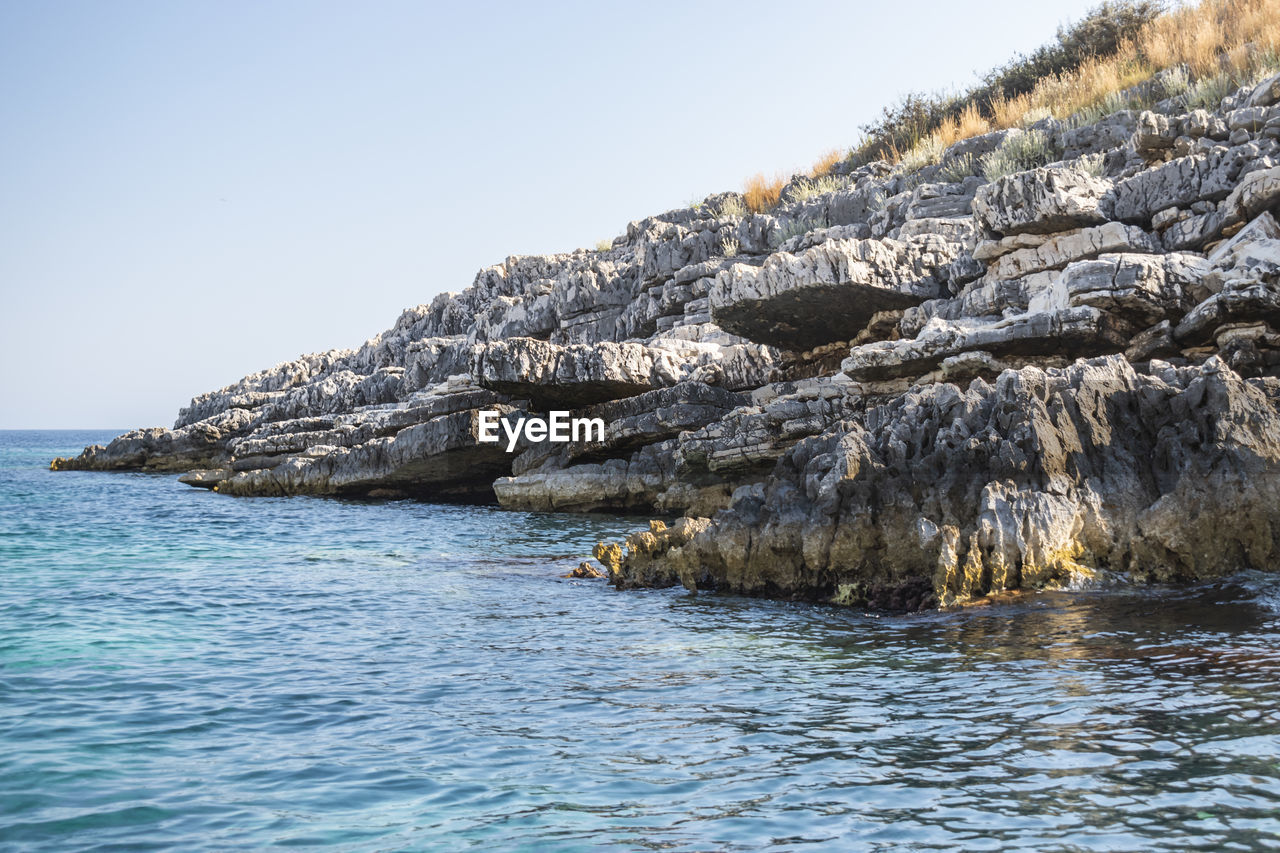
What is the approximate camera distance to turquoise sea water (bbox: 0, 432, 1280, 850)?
544cm

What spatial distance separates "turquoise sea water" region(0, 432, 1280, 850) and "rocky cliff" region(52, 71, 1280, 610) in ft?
3.41

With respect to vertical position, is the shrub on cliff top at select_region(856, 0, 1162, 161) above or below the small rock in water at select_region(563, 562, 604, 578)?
above

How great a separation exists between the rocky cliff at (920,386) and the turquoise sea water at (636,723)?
3.41 feet

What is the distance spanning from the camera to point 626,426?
25.6m

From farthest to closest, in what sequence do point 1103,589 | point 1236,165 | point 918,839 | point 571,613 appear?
1. point 1236,165
2. point 571,613
3. point 1103,589
4. point 918,839

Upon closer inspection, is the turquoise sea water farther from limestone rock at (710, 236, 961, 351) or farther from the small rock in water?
limestone rock at (710, 236, 961, 351)

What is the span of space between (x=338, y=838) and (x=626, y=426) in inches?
800

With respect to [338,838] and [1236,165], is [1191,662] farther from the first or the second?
[1236,165]

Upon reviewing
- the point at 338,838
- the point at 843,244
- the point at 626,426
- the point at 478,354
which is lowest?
the point at 338,838

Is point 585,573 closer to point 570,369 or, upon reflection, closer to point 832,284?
point 832,284

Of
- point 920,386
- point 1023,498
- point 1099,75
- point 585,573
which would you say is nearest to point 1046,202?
point 920,386

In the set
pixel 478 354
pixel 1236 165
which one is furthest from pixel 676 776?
pixel 478 354

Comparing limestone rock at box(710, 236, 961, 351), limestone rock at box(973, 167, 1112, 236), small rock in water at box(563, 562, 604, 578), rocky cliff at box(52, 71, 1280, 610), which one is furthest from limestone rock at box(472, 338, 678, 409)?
small rock in water at box(563, 562, 604, 578)

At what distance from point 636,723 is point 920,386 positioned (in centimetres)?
1263
